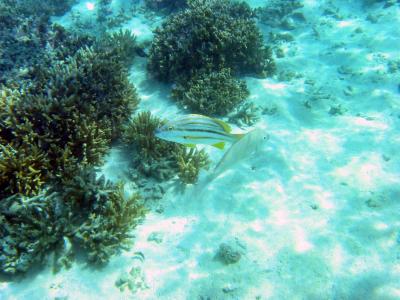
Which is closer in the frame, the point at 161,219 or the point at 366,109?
the point at 161,219

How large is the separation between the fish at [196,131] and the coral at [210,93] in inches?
119

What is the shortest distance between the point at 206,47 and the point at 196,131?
4.74m

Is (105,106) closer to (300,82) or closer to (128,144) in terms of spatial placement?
(128,144)

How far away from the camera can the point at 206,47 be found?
7691 millimetres

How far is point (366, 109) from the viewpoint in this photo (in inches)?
294

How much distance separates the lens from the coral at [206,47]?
768 centimetres

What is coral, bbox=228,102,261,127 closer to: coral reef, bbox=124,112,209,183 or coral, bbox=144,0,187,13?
coral reef, bbox=124,112,209,183

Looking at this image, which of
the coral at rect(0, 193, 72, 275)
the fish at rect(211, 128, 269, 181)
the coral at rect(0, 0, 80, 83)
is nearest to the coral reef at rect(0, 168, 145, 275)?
the coral at rect(0, 193, 72, 275)

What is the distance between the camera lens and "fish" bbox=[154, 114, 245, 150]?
12.1 ft

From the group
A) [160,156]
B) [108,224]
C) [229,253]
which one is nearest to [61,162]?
[108,224]

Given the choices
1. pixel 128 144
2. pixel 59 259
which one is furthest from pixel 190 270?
pixel 128 144

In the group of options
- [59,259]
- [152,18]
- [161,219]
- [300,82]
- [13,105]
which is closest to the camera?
[59,259]

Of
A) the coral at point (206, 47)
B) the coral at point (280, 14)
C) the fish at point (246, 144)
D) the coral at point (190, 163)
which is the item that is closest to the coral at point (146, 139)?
the coral at point (190, 163)

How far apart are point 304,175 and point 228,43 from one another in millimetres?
4289
